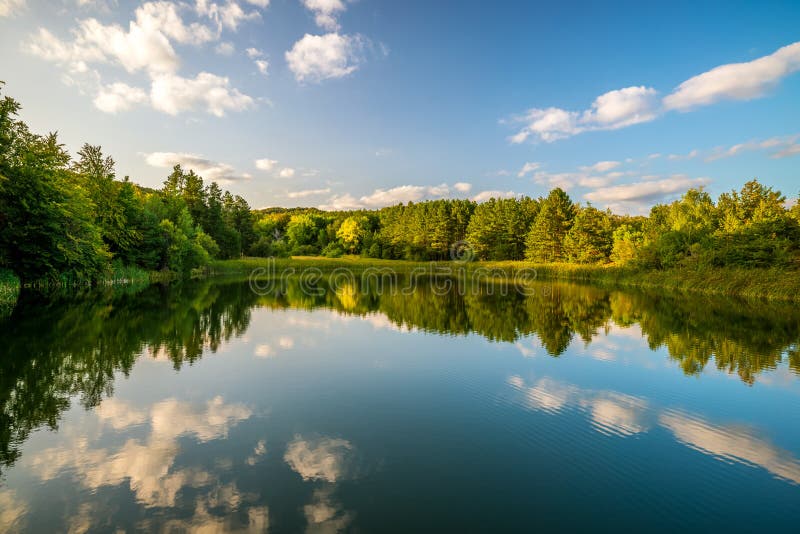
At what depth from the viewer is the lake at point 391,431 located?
529cm

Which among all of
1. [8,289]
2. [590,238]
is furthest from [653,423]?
[590,238]

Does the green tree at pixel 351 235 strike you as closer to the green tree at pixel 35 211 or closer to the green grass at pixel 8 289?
the green tree at pixel 35 211

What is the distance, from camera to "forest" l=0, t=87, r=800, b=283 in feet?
94.5

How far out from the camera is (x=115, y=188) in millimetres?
43906

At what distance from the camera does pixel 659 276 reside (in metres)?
43.5

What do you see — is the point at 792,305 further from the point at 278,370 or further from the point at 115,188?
the point at 115,188

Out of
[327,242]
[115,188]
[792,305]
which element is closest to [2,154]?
[115,188]

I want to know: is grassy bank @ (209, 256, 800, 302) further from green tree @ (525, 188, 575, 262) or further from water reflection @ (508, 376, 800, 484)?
water reflection @ (508, 376, 800, 484)

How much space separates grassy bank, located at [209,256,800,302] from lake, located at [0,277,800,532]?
67.6 feet

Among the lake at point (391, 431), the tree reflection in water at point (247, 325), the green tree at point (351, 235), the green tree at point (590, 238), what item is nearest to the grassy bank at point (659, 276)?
the tree reflection in water at point (247, 325)

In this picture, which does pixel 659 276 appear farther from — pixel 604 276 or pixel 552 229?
pixel 552 229

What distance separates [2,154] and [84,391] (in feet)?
94.5

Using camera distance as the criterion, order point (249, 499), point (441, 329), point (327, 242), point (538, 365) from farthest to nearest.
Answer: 1. point (327, 242)
2. point (441, 329)
3. point (538, 365)
4. point (249, 499)

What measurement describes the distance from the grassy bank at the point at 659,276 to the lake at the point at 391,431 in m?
20.6
